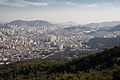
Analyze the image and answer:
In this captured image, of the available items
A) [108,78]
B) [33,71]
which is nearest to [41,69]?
[33,71]

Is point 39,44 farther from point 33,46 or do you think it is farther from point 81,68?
point 81,68

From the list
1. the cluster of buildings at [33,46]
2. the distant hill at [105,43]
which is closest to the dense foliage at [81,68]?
the cluster of buildings at [33,46]

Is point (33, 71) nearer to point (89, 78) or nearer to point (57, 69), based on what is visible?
point (57, 69)

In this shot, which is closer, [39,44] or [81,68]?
[81,68]

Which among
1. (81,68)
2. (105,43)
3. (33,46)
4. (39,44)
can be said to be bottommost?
(33,46)

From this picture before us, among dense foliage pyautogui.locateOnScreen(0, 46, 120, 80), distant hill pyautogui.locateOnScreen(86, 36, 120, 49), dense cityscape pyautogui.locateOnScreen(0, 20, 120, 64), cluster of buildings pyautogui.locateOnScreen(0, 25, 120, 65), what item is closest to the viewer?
dense foliage pyautogui.locateOnScreen(0, 46, 120, 80)

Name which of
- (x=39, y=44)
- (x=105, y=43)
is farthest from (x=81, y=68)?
(x=39, y=44)

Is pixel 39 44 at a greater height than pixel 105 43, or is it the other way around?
pixel 105 43

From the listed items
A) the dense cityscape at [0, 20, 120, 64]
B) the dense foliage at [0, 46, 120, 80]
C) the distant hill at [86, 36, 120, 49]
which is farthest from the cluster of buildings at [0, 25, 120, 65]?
the dense foliage at [0, 46, 120, 80]

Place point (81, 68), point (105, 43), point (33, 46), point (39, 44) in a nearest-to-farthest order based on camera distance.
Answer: point (81, 68), point (105, 43), point (33, 46), point (39, 44)

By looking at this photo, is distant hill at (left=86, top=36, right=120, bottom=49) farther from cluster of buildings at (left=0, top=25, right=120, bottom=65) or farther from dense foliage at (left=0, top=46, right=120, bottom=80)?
dense foliage at (left=0, top=46, right=120, bottom=80)

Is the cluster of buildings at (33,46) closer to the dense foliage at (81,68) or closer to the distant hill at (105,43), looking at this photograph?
the distant hill at (105,43)
